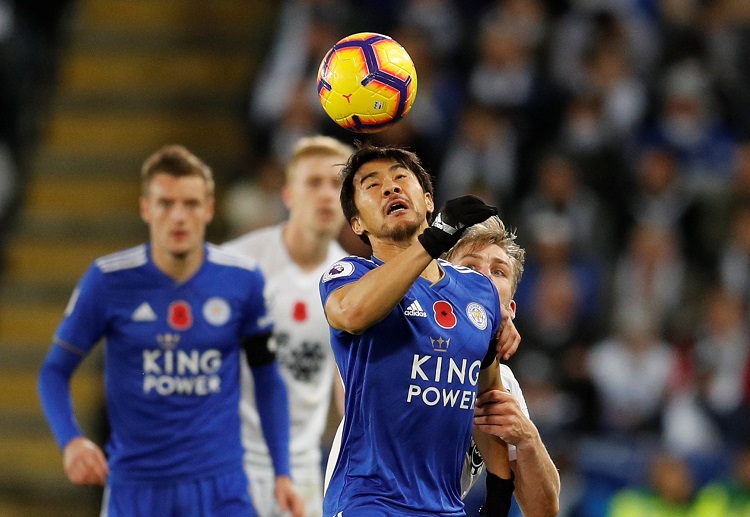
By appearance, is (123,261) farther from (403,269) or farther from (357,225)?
(403,269)

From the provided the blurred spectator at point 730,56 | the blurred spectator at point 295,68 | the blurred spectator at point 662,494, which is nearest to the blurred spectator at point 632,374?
the blurred spectator at point 662,494

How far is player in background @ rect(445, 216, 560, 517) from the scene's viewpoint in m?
5.00

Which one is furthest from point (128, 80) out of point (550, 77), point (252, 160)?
point (550, 77)

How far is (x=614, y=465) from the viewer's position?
30.5ft

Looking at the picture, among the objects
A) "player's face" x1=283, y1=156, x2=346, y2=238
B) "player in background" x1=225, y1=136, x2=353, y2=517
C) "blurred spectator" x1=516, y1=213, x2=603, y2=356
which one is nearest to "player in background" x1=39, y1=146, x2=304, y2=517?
A: "player in background" x1=225, y1=136, x2=353, y2=517

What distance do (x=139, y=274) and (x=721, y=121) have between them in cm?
679

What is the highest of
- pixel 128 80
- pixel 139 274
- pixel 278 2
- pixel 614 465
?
pixel 278 2

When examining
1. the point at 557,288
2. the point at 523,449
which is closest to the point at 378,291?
the point at 523,449

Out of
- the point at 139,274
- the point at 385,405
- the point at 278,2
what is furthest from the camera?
the point at 278,2

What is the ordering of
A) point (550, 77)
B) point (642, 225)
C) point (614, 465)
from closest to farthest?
point (614, 465) → point (642, 225) → point (550, 77)

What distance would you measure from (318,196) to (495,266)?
2.32 metres

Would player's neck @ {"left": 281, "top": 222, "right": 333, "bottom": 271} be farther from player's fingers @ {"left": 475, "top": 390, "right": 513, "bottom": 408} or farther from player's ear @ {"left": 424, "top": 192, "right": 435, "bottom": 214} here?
player's fingers @ {"left": 475, "top": 390, "right": 513, "bottom": 408}

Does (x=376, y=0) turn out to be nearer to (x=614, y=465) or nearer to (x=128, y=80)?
(x=128, y=80)

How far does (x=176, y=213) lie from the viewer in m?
6.51
